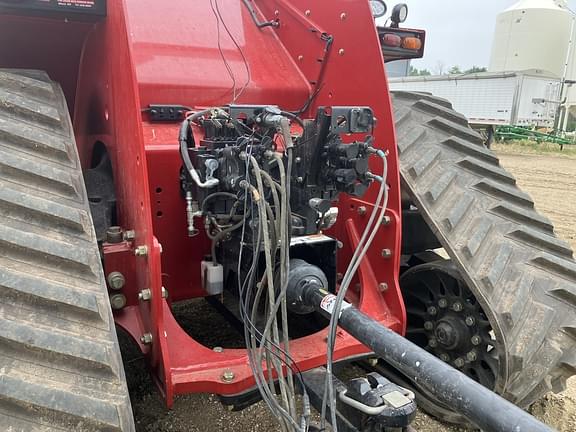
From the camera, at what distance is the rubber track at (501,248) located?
7.23 feet

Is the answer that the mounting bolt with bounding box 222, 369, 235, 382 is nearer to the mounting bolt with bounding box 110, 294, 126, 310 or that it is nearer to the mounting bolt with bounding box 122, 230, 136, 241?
the mounting bolt with bounding box 110, 294, 126, 310

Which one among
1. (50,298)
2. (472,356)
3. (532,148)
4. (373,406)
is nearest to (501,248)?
(472,356)

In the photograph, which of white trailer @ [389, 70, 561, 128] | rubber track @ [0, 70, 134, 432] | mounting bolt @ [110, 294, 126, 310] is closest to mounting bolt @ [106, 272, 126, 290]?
mounting bolt @ [110, 294, 126, 310]

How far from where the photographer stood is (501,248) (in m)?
2.42

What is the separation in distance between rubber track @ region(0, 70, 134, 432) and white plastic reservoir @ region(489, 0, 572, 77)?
73.3 ft

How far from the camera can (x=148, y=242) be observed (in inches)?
71.2

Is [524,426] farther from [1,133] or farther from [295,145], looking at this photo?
[1,133]

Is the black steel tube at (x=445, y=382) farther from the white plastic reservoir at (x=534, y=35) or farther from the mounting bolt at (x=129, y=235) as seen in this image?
the white plastic reservoir at (x=534, y=35)

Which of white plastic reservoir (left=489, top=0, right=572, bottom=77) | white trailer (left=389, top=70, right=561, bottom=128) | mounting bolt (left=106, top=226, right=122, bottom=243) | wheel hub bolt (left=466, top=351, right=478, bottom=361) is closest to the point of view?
mounting bolt (left=106, top=226, right=122, bottom=243)

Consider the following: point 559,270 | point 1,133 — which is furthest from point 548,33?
point 1,133

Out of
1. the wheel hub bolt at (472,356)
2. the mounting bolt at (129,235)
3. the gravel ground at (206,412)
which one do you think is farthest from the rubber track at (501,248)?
the mounting bolt at (129,235)

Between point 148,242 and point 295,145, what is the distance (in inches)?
25.6

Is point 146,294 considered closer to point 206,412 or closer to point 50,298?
point 50,298

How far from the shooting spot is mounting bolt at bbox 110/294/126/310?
2.04m
